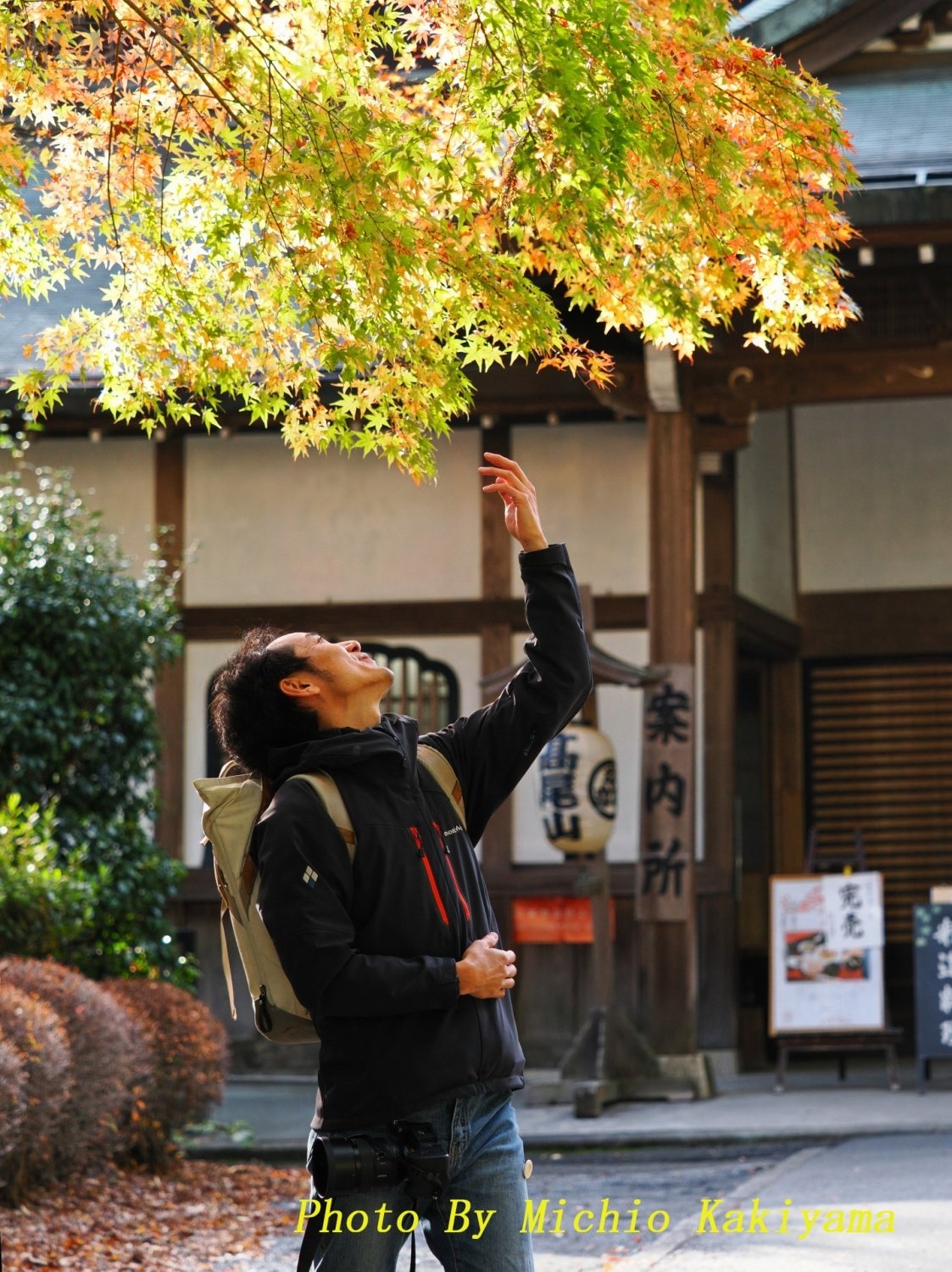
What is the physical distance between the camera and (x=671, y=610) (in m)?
9.99

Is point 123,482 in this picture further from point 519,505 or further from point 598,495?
point 519,505

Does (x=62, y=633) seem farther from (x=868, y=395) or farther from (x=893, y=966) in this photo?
(x=893, y=966)

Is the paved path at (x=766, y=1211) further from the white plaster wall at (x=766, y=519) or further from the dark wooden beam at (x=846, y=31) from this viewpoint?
the dark wooden beam at (x=846, y=31)

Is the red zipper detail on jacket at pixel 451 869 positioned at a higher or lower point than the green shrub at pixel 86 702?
lower

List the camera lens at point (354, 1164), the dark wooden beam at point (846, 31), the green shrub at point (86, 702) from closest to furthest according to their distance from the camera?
the camera lens at point (354, 1164), the green shrub at point (86, 702), the dark wooden beam at point (846, 31)

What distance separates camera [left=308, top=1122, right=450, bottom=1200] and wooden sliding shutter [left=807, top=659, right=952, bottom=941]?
965cm

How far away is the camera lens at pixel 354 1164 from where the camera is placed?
8.89 feet

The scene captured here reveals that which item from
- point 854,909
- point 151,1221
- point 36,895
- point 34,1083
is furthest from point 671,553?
point 34,1083

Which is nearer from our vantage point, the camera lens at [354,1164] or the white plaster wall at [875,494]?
the camera lens at [354,1164]

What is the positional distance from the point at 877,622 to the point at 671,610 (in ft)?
8.96

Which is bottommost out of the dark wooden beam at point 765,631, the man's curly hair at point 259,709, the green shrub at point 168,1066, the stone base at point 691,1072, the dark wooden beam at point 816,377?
the stone base at point 691,1072

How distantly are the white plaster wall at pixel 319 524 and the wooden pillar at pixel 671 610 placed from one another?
1888 millimetres

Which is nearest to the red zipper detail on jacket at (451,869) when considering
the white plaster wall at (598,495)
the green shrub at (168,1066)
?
the green shrub at (168,1066)

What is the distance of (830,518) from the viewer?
12.3 metres
